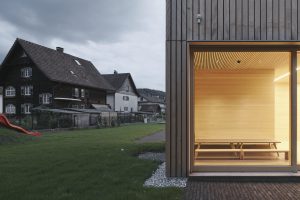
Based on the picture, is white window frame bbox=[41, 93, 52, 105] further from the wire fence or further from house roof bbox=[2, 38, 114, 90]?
the wire fence

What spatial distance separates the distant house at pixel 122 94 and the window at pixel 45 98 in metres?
15.9

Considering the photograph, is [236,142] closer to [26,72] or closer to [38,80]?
[38,80]

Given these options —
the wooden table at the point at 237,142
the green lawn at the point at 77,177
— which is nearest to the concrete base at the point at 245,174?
the green lawn at the point at 77,177

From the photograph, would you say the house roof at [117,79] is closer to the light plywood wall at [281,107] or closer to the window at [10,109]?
the window at [10,109]

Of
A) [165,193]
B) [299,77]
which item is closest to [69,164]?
[165,193]

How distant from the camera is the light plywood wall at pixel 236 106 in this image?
36.4 feet

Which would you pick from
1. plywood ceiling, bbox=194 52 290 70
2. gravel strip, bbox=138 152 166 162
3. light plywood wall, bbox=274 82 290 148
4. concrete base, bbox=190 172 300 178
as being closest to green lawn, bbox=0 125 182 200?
gravel strip, bbox=138 152 166 162

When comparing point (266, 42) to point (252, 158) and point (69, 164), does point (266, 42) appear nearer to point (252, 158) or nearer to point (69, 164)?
point (252, 158)

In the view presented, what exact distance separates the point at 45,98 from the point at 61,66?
4.80 m

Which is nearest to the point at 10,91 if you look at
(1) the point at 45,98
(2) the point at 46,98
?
(1) the point at 45,98

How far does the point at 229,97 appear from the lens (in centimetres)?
1115

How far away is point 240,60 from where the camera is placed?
9.52m

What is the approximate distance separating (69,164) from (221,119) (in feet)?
14.7

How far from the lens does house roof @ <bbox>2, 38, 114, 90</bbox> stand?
39.9m
